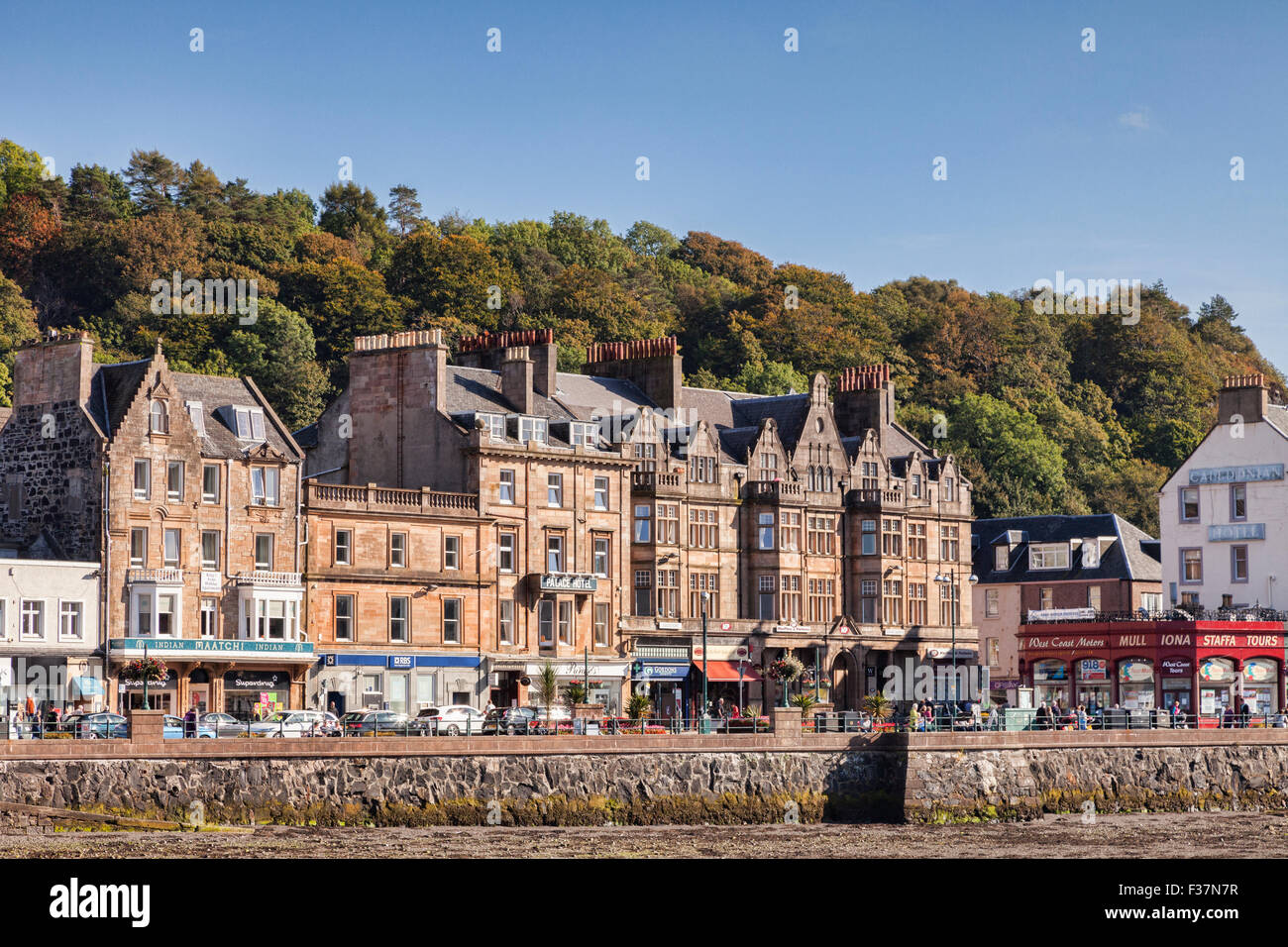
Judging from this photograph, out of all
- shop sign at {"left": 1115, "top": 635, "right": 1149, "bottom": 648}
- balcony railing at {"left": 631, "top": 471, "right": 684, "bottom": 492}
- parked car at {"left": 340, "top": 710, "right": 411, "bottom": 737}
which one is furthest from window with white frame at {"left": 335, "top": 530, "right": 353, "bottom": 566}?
shop sign at {"left": 1115, "top": 635, "right": 1149, "bottom": 648}

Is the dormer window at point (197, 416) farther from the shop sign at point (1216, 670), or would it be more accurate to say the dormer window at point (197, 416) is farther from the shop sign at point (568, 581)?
the shop sign at point (1216, 670)

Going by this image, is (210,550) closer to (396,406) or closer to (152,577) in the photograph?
(152,577)

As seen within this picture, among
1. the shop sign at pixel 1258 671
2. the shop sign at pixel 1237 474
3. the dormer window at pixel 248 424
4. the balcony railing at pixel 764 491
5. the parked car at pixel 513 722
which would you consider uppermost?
the dormer window at pixel 248 424

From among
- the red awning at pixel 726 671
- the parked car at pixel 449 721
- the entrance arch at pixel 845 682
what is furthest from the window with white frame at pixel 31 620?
the entrance arch at pixel 845 682

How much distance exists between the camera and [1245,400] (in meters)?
88.2

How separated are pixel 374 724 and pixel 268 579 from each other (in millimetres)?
12522

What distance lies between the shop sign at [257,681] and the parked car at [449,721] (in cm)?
691

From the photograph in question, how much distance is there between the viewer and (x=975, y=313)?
14538 cm

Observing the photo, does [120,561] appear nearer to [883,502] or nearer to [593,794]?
[593,794]

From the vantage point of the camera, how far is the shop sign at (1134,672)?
82062mm

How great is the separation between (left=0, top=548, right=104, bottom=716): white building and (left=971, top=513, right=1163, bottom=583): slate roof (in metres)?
48.1
